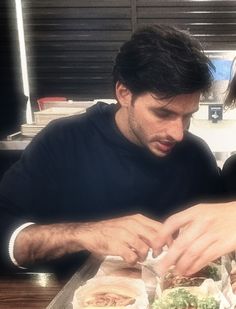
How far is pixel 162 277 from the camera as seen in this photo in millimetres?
1090

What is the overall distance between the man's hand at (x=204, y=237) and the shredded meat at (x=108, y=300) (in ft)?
0.58

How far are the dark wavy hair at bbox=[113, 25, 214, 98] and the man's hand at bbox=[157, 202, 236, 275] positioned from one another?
78cm

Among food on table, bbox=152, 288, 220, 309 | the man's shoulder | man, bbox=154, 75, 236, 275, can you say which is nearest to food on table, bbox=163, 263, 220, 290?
food on table, bbox=152, 288, 220, 309

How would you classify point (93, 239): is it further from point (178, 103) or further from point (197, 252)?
point (178, 103)

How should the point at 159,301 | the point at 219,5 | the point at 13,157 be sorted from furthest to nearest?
the point at 219,5 < the point at 13,157 < the point at 159,301

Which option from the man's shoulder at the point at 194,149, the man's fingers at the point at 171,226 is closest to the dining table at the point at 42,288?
the man's fingers at the point at 171,226

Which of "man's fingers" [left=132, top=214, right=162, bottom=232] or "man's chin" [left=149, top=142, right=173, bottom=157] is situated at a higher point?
"man's chin" [left=149, top=142, right=173, bottom=157]

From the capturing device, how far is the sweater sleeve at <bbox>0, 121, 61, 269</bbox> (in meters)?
1.64

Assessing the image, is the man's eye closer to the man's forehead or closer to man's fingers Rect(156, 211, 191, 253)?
the man's forehead

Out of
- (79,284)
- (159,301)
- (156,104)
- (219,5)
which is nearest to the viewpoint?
(159,301)

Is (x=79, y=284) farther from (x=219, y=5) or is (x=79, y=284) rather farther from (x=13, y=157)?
(x=219, y=5)

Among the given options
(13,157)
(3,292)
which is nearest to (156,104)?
(3,292)

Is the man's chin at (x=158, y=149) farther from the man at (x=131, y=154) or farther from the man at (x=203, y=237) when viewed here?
the man at (x=203, y=237)

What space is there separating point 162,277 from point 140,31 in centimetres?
100
